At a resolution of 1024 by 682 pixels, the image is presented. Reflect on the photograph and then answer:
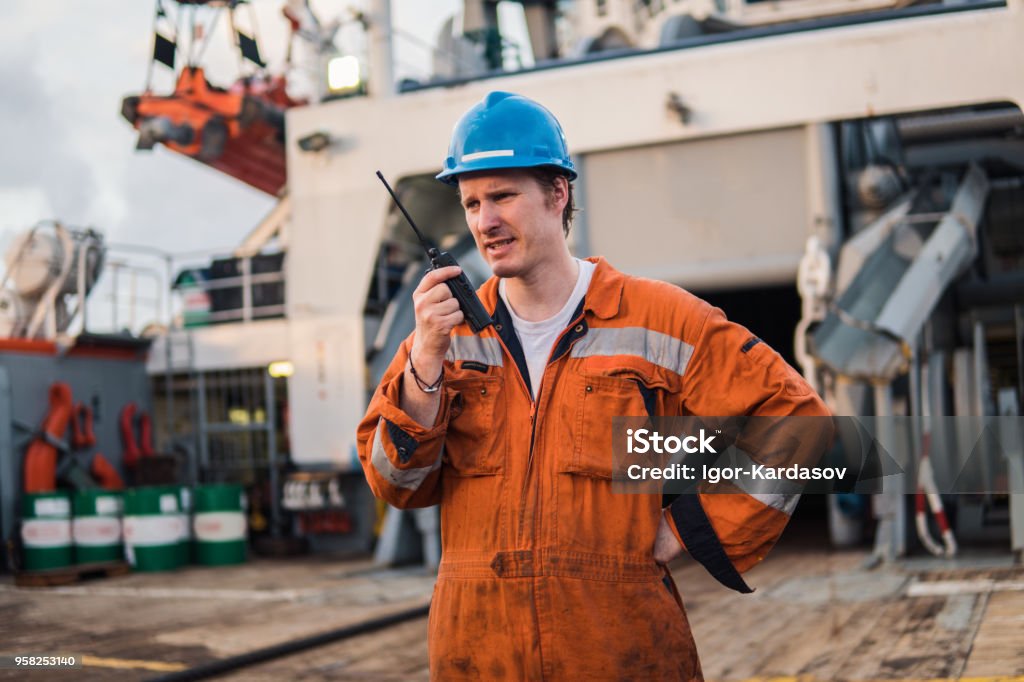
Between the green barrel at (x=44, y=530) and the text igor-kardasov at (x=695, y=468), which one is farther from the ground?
the text igor-kardasov at (x=695, y=468)

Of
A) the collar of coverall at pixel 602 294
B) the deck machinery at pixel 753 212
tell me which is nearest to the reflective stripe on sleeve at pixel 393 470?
the collar of coverall at pixel 602 294

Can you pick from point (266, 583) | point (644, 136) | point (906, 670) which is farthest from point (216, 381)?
point (906, 670)

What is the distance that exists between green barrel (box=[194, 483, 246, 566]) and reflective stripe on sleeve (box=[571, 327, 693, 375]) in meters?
10.7

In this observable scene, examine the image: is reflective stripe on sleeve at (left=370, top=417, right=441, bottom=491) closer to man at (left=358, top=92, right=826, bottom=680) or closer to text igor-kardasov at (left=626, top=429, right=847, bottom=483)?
man at (left=358, top=92, right=826, bottom=680)

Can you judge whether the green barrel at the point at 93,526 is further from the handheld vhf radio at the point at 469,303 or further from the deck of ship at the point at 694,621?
the handheld vhf radio at the point at 469,303

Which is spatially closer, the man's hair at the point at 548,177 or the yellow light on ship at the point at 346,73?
the man's hair at the point at 548,177

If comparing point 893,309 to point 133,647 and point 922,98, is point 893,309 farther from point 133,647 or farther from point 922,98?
point 133,647

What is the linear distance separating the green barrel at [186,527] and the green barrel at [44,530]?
1227 millimetres

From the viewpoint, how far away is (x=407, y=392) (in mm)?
2400

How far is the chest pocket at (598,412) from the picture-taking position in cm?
238

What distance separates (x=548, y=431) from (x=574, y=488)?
14 centimetres

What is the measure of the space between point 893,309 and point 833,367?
735 millimetres

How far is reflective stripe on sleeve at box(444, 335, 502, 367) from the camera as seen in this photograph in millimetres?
2518

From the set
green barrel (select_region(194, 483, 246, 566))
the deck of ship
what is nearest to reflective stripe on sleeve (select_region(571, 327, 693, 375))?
the deck of ship
